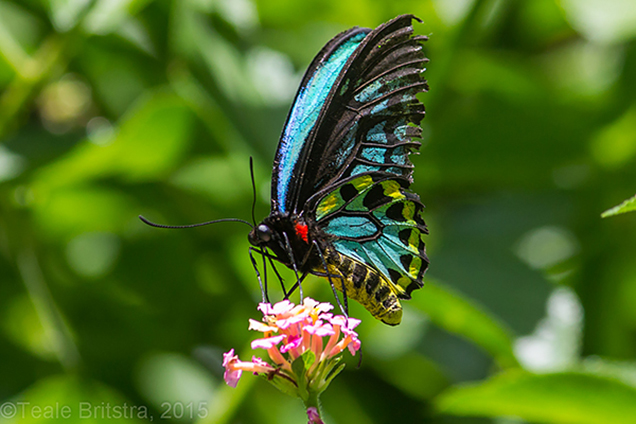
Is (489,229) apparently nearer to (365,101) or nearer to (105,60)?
(365,101)

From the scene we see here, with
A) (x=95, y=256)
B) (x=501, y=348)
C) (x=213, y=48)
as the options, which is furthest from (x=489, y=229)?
(x=95, y=256)

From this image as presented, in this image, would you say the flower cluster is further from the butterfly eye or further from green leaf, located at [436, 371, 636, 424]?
green leaf, located at [436, 371, 636, 424]

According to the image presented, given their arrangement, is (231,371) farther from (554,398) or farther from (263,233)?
(554,398)

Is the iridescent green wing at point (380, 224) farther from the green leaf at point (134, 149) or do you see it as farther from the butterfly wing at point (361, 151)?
the green leaf at point (134, 149)

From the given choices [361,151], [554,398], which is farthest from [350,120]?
[554,398]

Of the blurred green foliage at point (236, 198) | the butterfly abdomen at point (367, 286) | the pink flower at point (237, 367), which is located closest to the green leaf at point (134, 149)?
the blurred green foliage at point (236, 198)

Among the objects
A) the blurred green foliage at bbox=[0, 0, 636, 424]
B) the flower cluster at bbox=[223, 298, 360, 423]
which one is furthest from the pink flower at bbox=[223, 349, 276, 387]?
the blurred green foliage at bbox=[0, 0, 636, 424]
